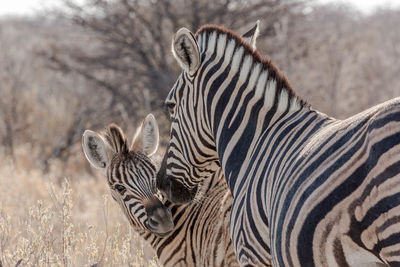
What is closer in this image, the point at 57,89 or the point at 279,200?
the point at 279,200

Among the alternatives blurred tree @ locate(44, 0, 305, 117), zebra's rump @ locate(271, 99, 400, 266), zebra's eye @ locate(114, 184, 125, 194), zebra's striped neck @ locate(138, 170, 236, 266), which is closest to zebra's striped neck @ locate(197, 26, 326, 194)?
zebra's rump @ locate(271, 99, 400, 266)

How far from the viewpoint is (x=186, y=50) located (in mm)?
3982

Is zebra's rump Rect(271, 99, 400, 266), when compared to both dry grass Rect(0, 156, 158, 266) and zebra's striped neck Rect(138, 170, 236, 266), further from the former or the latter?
dry grass Rect(0, 156, 158, 266)

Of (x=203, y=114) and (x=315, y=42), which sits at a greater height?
(x=315, y=42)

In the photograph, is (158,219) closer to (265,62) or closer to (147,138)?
(147,138)

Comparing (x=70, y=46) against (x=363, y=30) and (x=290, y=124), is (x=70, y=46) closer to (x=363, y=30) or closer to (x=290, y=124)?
(x=290, y=124)

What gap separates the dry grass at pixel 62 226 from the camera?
477cm

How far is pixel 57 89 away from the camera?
2414 cm

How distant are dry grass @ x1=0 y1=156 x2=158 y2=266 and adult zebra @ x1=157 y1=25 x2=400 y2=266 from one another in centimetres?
87

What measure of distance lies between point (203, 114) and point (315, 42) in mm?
12369

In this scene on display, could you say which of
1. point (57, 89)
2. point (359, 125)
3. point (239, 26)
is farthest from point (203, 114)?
point (57, 89)

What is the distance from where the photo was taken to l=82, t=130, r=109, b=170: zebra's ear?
496 centimetres

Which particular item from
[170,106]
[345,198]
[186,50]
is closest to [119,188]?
[170,106]

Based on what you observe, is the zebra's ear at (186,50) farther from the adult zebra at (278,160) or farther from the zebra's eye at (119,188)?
the zebra's eye at (119,188)
